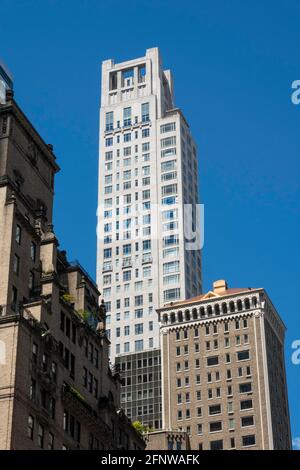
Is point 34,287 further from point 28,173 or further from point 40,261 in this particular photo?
point 28,173

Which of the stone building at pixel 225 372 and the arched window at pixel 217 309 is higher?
the arched window at pixel 217 309

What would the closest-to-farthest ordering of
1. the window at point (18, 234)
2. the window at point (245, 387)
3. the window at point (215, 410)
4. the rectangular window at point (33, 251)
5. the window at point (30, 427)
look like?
the window at point (30, 427) < the window at point (18, 234) < the rectangular window at point (33, 251) < the window at point (245, 387) < the window at point (215, 410)

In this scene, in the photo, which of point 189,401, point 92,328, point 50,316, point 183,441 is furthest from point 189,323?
point 50,316

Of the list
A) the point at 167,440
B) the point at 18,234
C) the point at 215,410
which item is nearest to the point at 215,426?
the point at 215,410

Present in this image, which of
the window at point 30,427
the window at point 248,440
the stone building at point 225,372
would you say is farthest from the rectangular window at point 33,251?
the window at point 248,440

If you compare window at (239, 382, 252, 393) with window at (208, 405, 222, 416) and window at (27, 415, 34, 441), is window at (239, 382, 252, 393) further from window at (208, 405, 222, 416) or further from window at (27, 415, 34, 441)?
window at (27, 415, 34, 441)

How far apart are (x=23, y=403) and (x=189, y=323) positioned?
10332 cm

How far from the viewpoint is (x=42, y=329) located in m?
89.1

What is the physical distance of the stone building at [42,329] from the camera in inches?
3282

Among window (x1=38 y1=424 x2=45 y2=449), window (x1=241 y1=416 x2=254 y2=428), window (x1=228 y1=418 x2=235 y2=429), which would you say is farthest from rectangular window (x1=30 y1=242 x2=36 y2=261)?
window (x1=228 y1=418 x2=235 y2=429)

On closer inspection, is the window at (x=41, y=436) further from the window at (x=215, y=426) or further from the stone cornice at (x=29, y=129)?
the window at (x=215, y=426)

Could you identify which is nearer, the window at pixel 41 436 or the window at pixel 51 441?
the window at pixel 41 436

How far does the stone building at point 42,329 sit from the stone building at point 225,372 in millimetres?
62163

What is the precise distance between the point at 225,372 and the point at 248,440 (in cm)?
1369
